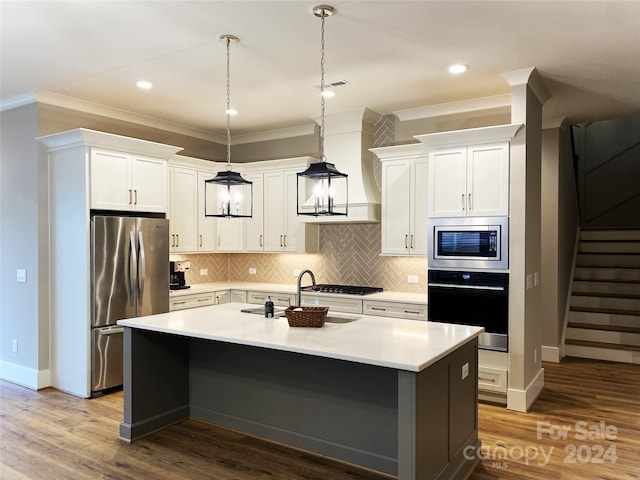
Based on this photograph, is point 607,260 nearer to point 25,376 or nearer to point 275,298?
point 275,298

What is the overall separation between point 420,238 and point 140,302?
2908 millimetres

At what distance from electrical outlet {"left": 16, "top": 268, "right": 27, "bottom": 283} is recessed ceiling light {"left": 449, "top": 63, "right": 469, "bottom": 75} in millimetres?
4485

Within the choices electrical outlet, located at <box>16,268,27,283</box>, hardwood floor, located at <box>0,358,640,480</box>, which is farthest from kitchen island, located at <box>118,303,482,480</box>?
electrical outlet, located at <box>16,268,27,283</box>

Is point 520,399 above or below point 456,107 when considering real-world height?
below

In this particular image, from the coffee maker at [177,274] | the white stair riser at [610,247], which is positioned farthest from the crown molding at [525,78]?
the white stair riser at [610,247]

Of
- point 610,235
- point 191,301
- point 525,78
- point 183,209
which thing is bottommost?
point 191,301

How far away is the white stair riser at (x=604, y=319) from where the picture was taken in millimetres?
6121

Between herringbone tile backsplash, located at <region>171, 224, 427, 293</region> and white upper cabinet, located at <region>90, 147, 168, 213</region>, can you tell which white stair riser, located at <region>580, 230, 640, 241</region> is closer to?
herringbone tile backsplash, located at <region>171, 224, 427, 293</region>

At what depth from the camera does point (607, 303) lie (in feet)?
21.4

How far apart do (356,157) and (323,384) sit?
2972 millimetres

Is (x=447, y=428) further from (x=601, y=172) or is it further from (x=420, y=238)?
(x=601, y=172)

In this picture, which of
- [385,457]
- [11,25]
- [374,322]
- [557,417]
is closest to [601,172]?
[557,417]

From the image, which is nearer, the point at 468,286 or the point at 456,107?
the point at 468,286

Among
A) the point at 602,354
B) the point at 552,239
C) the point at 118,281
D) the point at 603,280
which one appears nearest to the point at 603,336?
the point at 602,354
